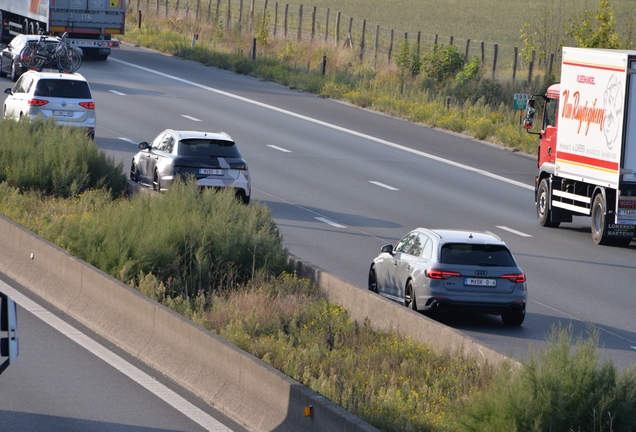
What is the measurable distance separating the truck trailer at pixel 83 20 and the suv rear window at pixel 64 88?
18273 millimetres

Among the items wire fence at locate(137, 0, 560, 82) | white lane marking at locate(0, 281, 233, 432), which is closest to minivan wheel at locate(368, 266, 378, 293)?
white lane marking at locate(0, 281, 233, 432)

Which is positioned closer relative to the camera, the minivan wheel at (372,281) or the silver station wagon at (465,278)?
the silver station wagon at (465,278)

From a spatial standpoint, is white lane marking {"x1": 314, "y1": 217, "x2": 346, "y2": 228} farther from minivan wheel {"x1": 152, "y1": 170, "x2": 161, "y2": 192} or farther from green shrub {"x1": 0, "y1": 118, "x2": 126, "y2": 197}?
green shrub {"x1": 0, "y1": 118, "x2": 126, "y2": 197}

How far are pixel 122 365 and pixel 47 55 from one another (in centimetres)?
3064

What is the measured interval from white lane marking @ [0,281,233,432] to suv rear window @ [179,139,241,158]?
8.28 m

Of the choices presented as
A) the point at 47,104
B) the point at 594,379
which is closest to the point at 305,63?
the point at 47,104

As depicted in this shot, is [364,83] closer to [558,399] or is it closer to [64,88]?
[64,88]

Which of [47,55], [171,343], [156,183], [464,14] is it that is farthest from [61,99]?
[464,14]

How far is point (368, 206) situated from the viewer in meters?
25.0

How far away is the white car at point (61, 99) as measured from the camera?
94.9 ft

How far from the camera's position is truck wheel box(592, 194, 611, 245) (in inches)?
885

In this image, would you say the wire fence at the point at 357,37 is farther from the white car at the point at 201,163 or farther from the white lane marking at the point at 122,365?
the white lane marking at the point at 122,365

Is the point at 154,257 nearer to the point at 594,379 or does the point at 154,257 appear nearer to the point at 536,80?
the point at 594,379

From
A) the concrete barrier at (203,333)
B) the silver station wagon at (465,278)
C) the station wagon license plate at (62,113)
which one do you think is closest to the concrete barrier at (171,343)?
the concrete barrier at (203,333)
